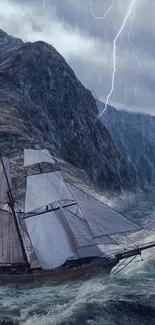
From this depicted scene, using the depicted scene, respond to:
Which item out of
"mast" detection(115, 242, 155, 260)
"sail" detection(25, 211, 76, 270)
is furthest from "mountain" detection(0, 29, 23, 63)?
"mast" detection(115, 242, 155, 260)

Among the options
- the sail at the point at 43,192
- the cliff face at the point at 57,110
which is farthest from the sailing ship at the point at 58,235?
the cliff face at the point at 57,110

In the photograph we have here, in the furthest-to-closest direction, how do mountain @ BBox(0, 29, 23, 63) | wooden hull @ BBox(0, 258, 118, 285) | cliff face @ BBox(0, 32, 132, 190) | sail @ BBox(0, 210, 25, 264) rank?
mountain @ BBox(0, 29, 23, 63) → cliff face @ BBox(0, 32, 132, 190) → sail @ BBox(0, 210, 25, 264) → wooden hull @ BBox(0, 258, 118, 285)

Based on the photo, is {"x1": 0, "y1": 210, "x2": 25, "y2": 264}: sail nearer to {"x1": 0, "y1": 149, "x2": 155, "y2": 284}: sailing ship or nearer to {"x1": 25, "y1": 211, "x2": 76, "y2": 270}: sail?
{"x1": 0, "y1": 149, "x2": 155, "y2": 284}: sailing ship

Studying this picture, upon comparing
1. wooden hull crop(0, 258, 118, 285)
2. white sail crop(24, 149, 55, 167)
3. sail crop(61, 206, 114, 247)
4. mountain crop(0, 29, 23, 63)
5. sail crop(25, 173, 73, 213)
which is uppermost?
mountain crop(0, 29, 23, 63)

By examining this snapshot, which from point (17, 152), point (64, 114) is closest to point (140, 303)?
point (17, 152)


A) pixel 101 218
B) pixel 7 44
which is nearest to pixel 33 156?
pixel 101 218

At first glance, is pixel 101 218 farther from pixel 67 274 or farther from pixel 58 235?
pixel 67 274

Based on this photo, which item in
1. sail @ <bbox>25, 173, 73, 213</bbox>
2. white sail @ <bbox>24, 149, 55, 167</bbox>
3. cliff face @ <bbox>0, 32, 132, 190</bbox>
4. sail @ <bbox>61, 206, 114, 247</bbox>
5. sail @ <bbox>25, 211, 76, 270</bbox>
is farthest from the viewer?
cliff face @ <bbox>0, 32, 132, 190</bbox>

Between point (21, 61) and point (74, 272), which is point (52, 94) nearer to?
point (21, 61)
